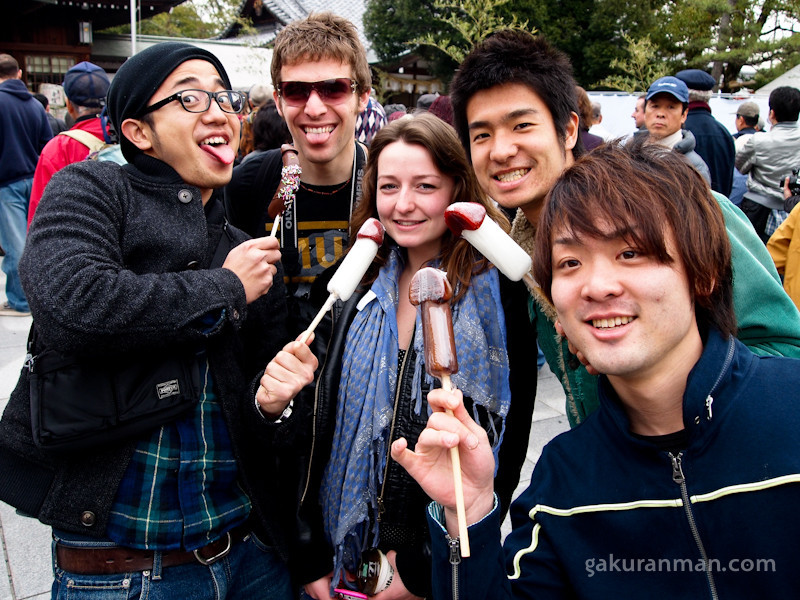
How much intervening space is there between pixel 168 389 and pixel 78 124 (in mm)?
3809

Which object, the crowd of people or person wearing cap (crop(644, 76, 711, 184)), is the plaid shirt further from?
person wearing cap (crop(644, 76, 711, 184))

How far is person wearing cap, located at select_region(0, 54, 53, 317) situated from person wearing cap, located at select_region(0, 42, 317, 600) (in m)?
5.90

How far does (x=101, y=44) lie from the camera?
1694cm

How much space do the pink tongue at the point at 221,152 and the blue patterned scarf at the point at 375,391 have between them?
2.32 feet

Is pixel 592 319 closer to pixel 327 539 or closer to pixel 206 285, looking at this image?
pixel 206 285

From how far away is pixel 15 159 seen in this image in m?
6.69

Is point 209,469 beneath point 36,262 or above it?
beneath

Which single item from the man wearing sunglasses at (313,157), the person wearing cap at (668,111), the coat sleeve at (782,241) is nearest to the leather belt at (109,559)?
the man wearing sunglasses at (313,157)

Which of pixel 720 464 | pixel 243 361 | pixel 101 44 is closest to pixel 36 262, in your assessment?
pixel 243 361

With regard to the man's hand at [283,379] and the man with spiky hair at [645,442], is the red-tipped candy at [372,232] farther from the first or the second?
the man with spiky hair at [645,442]

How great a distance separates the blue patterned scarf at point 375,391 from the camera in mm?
2016

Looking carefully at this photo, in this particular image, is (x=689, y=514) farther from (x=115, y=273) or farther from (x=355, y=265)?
(x=115, y=273)

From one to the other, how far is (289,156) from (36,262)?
1080mm

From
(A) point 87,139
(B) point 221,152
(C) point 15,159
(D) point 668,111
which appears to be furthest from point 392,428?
(C) point 15,159
